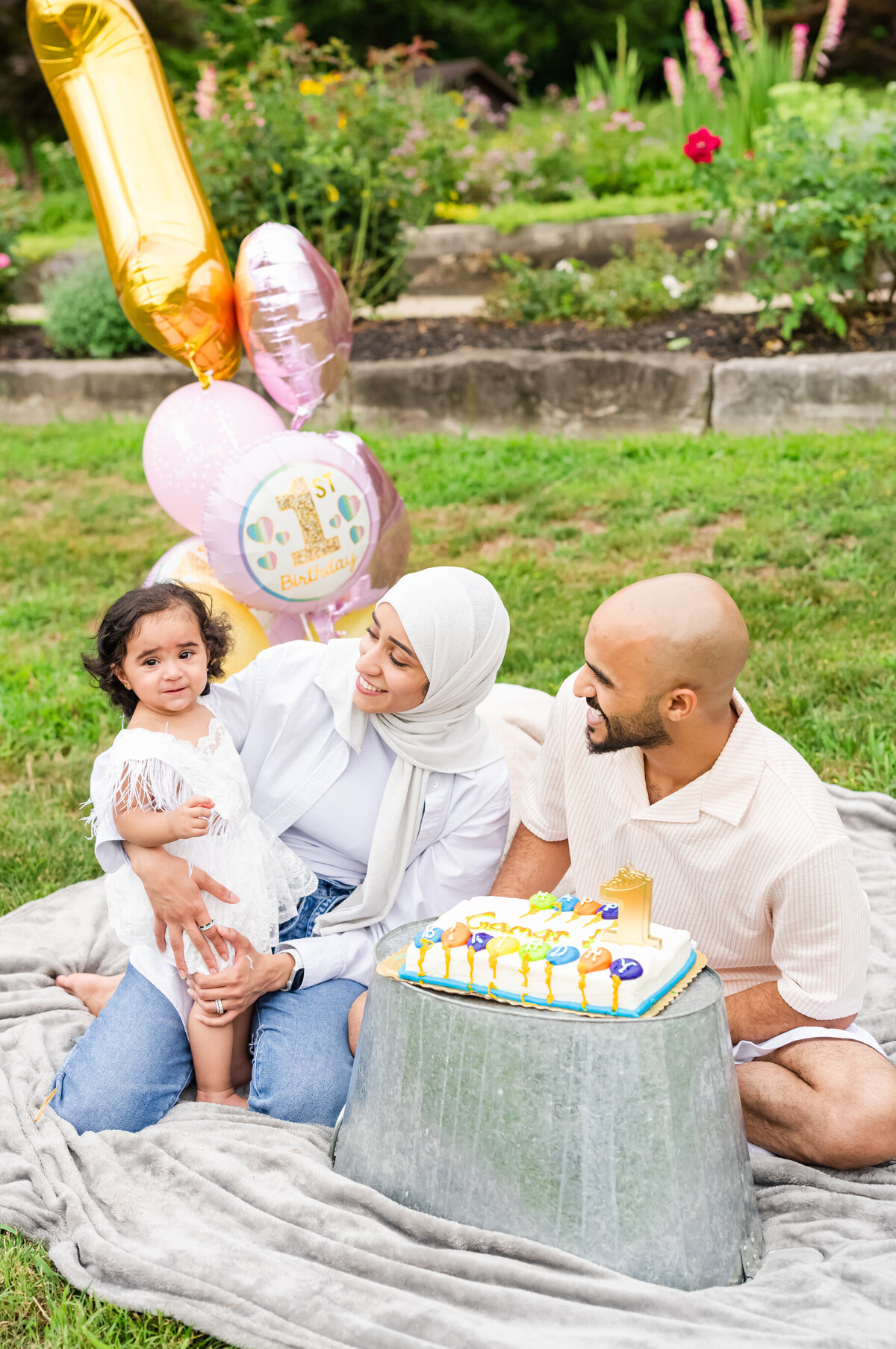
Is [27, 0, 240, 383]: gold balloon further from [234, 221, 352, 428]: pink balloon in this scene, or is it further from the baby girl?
the baby girl

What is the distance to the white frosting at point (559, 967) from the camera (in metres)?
2.04

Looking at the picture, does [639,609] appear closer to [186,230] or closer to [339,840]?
[339,840]

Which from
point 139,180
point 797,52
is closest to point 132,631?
point 139,180

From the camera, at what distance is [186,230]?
3.68 meters

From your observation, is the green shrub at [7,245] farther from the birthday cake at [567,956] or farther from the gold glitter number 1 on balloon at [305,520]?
the birthday cake at [567,956]

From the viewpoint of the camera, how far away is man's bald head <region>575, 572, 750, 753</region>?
2.27 m

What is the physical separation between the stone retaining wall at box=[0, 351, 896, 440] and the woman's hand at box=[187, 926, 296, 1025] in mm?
5014

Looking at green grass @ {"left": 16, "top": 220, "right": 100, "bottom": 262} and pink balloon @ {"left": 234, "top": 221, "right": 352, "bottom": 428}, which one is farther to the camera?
green grass @ {"left": 16, "top": 220, "right": 100, "bottom": 262}

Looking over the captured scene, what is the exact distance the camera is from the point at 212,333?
12.3ft

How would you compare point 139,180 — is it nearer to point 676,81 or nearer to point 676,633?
A: point 676,633

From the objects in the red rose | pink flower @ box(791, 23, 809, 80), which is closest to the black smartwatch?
the red rose

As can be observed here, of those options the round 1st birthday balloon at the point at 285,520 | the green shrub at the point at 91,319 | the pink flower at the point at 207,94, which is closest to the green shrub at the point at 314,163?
the pink flower at the point at 207,94

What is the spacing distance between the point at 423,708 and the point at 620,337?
543 centimetres

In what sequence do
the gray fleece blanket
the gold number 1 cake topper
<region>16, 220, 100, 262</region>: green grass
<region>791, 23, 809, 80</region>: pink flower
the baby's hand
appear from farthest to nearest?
<region>16, 220, 100, 262</region>: green grass < <region>791, 23, 809, 80</region>: pink flower < the baby's hand < the gold number 1 cake topper < the gray fleece blanket
